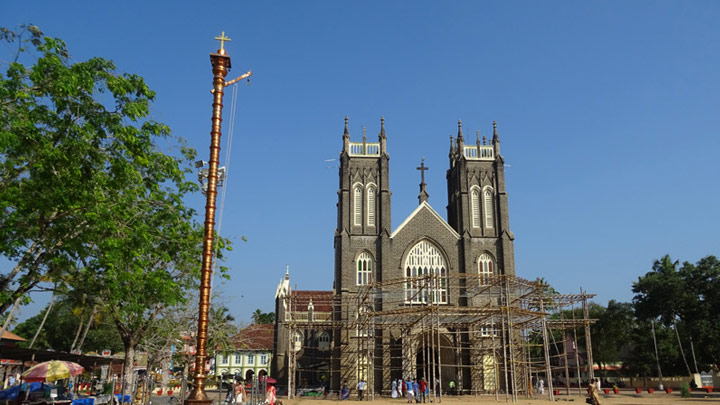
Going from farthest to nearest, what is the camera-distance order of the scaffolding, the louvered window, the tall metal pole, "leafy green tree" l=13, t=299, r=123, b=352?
"leafy green tree" l=13, t=299, r=123, b=352 → the louvered window → the scaffolding → the tall metal pole

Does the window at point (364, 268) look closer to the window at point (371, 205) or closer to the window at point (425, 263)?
the window at point (371, 205)

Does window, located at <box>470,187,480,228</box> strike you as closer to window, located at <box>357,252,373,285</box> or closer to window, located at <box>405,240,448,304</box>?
window, located at <box>405,240,448,304</box>

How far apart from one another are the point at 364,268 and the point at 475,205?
1035 cm

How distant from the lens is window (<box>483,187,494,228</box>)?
45.2 metres

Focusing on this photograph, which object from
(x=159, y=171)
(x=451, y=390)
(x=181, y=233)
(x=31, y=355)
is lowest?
(x=451, y=390)

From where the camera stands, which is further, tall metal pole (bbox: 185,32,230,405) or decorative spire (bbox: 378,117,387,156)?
decorative spire (bbox: 378,117,387,156)

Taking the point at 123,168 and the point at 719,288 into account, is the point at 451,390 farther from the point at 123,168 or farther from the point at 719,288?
the point at 123,168

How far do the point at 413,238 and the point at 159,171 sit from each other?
2519cm

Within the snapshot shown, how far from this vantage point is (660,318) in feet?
165

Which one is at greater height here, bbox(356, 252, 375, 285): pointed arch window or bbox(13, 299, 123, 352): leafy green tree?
bbox(356, 252, 375, 285): pointed arch window

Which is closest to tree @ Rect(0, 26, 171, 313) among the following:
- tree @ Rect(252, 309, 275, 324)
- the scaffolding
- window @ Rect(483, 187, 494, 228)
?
the scaffolding

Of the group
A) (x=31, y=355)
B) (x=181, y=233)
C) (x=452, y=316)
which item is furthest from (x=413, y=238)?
(x=31, y=355)

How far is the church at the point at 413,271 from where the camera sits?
130 feet

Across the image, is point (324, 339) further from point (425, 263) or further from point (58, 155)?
point (58, 155)
